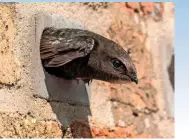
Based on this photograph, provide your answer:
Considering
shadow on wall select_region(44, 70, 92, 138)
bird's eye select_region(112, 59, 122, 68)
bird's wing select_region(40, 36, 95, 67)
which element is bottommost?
shadow on wall select_region(44, 70, 92, 138)

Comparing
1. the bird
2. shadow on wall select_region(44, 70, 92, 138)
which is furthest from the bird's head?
shadow on wall select_region(44, 70, 92, 138)

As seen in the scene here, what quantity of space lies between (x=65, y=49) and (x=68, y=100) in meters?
0.21

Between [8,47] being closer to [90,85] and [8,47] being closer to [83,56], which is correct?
[83,56]

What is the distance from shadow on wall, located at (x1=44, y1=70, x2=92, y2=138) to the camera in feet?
5.35

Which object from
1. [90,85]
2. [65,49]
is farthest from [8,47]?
[90,85]

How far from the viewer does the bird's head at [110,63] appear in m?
1.56

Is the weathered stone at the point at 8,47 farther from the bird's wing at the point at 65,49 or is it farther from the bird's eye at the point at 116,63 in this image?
the bird's eye at the point at 116,63

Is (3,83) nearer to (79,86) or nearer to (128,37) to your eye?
(79,86)

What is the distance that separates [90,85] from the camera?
187cm

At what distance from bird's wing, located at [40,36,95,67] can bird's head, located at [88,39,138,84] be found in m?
0.03

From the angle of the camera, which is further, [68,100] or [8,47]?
[68,100]

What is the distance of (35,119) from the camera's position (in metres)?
1.54

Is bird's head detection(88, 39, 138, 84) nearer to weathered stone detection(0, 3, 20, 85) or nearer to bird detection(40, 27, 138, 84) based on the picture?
bird detection(40, 27, 138, 84)

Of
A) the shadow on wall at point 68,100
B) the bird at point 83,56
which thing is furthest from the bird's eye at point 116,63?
the shadow on wall at point 68,100
